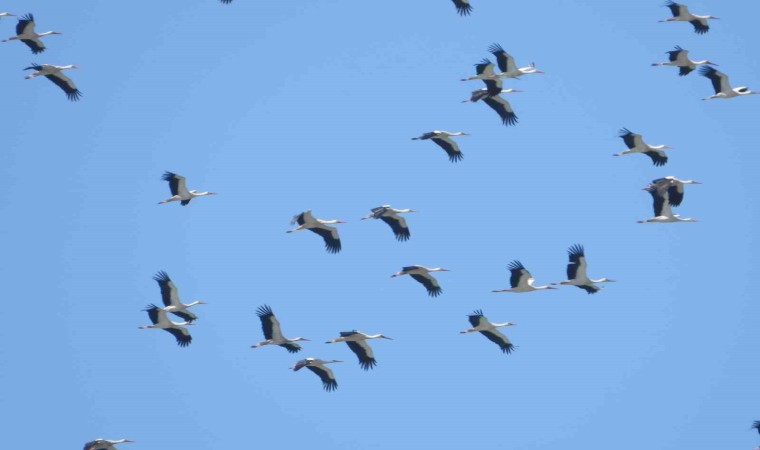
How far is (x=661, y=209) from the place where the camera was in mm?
39938

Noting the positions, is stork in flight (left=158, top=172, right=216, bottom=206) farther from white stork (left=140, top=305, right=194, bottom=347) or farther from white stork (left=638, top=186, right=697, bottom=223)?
white stork (left=638, top=186, right=697, bottom=223)

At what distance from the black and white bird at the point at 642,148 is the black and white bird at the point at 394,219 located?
5.20 metres

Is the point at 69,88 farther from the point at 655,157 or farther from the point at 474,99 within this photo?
the point at 655,157

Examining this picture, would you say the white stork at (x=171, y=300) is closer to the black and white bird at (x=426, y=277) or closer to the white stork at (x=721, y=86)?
the black and white bird at (x=426, y=277)

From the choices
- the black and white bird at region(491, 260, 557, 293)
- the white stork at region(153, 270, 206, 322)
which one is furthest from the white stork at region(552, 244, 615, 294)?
the white stork at region(153, 270, 206, 322)

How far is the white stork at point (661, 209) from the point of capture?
3931 centimetres

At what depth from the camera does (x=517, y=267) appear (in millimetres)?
37625

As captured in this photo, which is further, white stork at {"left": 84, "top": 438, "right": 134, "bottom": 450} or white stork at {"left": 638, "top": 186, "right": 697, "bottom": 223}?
white stork at {"left": 638, "top": 186, "right": 697, "bottom": 223}

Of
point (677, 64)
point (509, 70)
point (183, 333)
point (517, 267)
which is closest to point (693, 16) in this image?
point (677, 64)

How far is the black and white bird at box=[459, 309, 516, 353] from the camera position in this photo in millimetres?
38156

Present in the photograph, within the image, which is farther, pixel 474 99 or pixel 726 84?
pixel 726 84

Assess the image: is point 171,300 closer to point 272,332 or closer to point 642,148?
point 272,332

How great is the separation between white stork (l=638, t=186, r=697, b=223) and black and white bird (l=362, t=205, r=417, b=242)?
5.38m

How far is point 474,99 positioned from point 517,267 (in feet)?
13.6
